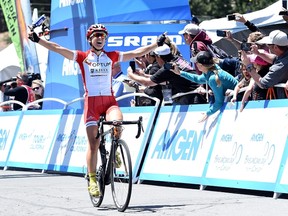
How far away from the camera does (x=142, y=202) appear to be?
33.8 feet

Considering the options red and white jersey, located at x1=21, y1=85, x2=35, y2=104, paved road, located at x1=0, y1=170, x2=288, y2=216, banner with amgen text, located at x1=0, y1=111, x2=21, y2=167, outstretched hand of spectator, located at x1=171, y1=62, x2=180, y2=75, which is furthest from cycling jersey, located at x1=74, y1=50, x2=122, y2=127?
red and white jersey, located at x1=21, y1=85, x2=35, y2=104

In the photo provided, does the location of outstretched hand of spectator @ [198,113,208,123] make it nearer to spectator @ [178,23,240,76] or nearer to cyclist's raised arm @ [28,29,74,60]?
spectator @ [178,23,240,76]

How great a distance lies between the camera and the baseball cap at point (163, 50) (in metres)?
12.6

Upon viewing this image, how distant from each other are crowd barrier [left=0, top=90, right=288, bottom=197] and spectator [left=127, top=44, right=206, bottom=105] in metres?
0.26

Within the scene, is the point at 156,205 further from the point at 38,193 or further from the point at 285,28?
the point at 285,28

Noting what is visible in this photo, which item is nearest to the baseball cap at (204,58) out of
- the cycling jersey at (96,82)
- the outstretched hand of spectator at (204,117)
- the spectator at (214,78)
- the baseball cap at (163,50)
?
the spectator at (214,78)

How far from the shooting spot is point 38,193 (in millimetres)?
11664

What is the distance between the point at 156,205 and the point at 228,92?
7.44 ft

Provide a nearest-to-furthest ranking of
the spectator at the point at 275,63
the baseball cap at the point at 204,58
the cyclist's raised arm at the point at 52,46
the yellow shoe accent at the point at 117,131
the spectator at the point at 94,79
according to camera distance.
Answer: the yellow shoe accent at the point at 117,131 → the spectator at the point at 94,79 → the cyclist's raised arm at the point at 52,46 → the spectator at the point at 275,63 → the baseball cap at the point at 204,58

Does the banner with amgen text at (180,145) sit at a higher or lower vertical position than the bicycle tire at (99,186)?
higher

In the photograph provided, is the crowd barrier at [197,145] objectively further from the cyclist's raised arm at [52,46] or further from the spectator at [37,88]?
the spectator at [37,88]

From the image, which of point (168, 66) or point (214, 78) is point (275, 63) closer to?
point (214, 78)

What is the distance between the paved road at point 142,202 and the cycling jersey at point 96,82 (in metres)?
1.17

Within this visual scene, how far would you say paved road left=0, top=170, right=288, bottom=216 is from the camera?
366 inches
